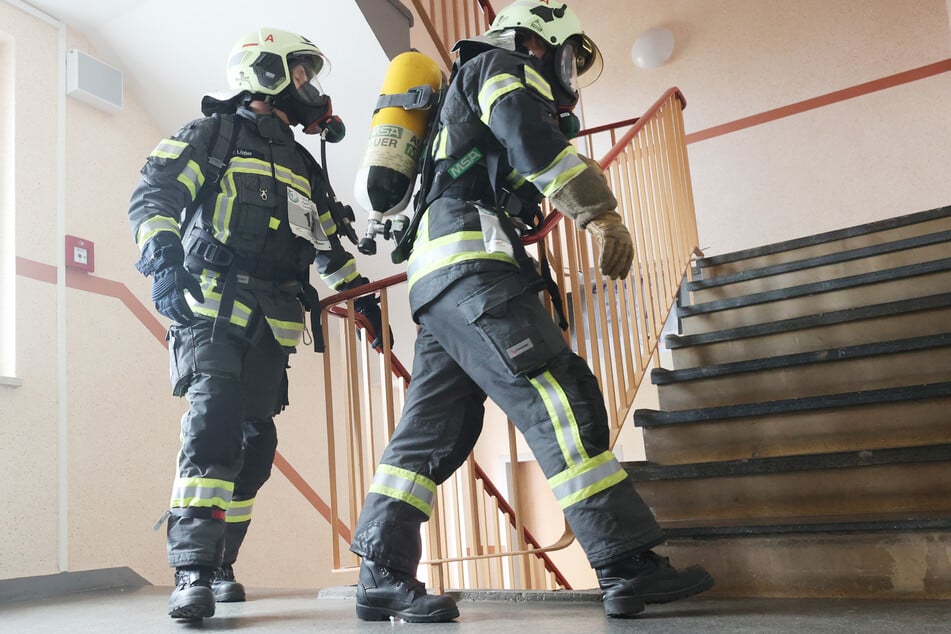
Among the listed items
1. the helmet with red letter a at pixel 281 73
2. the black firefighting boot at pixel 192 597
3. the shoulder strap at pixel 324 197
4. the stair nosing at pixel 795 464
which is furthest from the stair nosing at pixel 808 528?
the helmet with red letter a at pixel 281 73

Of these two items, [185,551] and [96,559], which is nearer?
[185,551]

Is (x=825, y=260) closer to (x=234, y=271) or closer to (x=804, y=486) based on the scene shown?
(x=804, y=486)

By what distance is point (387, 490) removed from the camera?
200 cm

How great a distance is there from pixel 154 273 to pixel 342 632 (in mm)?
1105

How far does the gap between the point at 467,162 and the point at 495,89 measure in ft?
0.70

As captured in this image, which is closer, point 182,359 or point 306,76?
point 182,359

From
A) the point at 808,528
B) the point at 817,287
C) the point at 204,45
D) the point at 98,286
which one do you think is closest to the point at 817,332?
the point at 817,287

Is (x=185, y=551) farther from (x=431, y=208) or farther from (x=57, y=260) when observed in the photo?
(x=57, y=260)

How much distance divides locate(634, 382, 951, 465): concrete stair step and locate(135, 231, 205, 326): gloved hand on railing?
4.89 ft

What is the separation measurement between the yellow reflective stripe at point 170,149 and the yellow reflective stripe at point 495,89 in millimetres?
1034

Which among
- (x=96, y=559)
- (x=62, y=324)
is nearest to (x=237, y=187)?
(x=62, y=324)

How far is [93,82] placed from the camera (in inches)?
158

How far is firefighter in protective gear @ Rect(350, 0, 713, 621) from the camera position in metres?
1.79

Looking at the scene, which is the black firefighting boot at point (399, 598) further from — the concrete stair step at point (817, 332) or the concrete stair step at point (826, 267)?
the concrete stair step at point (826, 267)
